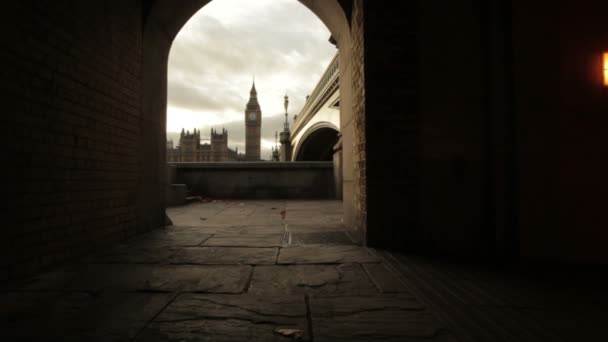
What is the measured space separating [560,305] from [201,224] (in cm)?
463

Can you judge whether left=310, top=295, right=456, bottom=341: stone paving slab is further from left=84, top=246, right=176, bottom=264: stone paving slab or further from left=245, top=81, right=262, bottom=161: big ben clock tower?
left=245, top=81, right=262, bottom=161: big ben clock tower

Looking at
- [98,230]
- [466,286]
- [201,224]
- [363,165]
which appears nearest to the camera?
[466,286]

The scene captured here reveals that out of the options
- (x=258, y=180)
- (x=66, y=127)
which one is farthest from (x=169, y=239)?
(x=258, y=180)

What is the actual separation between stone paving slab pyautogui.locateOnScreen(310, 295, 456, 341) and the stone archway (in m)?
2.29

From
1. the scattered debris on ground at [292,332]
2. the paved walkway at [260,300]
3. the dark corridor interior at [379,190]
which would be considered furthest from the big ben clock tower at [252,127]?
the scattered debris on ground at [292,332]

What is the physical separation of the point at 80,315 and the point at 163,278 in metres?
0.65

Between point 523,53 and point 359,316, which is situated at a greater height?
point 523,53

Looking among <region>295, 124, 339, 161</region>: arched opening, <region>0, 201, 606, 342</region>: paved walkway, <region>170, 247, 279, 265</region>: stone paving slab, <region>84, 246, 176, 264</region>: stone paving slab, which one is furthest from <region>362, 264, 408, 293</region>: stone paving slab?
<region>295, 124, 339, 161</region>: arched opening

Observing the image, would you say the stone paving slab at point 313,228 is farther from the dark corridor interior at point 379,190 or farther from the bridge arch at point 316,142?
the bridge arch at point 316,142

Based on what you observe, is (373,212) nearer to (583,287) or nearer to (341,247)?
(341,247)

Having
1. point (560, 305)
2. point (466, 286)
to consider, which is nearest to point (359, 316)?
point (466, 286)

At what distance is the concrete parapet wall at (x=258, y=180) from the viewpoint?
408 inches

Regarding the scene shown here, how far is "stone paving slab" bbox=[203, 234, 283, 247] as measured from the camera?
3457mm

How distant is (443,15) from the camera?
3.33m
